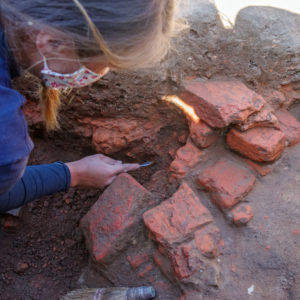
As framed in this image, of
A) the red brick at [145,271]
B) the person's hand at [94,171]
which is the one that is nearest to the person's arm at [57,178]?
the person's hand at [94,171]

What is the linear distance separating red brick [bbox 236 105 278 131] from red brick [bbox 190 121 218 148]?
0.46ft

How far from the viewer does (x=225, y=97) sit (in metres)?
1.65

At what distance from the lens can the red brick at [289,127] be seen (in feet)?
5.76

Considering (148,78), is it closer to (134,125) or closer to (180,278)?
(134,125)

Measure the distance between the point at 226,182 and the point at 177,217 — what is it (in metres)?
0.31

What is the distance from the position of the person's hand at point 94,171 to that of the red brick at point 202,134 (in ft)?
1.26

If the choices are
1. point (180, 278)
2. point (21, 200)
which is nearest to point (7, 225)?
point (21, 200)

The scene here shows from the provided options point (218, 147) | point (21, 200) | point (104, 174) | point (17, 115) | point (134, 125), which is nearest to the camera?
point (17, 115)

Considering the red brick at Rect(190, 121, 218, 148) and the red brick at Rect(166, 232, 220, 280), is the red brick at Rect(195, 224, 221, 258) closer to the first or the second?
the red brick at Rect(166, 232, 220, 280)

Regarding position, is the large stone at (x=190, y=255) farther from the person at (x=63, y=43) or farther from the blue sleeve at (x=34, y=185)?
the person at (x=63, y=43)

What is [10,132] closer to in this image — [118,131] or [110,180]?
[110,180]

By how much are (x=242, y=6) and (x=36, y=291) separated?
1.84m

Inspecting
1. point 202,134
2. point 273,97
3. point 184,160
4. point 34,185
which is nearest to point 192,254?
point 184,160

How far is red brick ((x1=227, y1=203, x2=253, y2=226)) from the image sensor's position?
5.02ft
